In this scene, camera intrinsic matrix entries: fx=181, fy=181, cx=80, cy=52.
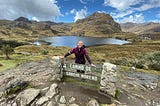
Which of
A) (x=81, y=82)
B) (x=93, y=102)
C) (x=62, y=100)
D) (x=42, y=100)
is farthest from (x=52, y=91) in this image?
(x=93, y=102)

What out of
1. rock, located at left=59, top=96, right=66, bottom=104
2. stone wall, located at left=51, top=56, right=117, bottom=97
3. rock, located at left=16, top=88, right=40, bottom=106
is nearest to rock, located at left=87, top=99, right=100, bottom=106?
stone wall, located at left=51, top=56, right=117, bottom=97

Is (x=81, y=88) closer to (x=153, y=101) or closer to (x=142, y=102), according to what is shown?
(x=142, y=102)

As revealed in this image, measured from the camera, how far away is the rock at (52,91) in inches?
479

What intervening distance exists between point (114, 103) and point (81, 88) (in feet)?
8.77

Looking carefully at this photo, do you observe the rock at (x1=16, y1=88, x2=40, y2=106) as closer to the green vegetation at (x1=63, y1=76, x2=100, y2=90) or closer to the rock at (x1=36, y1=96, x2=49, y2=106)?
the rock at (x1=36, y1=96, x2=49, y2=106)

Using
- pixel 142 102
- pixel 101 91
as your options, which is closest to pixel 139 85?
pixel 142 102

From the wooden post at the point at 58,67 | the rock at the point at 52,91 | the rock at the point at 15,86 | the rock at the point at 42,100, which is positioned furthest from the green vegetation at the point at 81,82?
the rock at the point at 15,86

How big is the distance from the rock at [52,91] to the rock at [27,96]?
0.77 meters

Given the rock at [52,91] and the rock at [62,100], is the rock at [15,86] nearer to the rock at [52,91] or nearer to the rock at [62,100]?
the rock at [52,91]

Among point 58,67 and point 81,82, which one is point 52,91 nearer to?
point 58,67

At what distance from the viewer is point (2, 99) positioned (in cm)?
1305

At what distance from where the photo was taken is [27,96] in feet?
40.4

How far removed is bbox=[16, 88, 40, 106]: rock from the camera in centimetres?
1194

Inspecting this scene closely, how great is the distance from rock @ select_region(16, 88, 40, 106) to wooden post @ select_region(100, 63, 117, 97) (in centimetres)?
465
